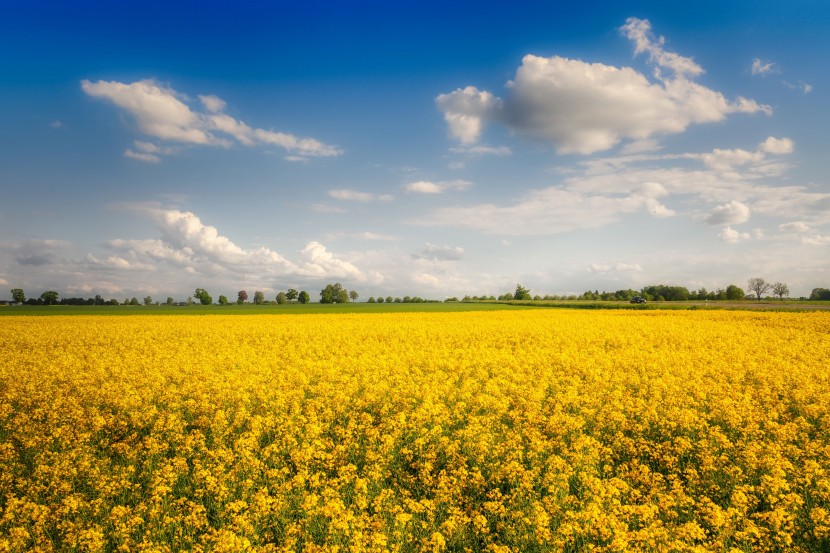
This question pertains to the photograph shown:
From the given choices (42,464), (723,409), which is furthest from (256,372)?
(723,409)

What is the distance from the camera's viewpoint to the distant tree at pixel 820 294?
108269 mm

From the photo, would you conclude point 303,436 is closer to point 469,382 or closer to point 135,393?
point 469,382

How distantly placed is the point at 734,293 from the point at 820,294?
721 inches

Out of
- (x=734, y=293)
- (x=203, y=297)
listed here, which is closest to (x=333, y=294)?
(x=203, y=297)

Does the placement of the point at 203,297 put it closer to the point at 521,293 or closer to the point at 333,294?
the point at 333,294

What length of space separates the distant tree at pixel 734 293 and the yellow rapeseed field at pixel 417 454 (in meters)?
128

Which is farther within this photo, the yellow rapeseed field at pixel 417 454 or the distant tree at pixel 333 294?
the distant tree at pixel 333 294

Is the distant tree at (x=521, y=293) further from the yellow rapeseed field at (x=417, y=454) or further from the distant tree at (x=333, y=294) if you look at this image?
the yellow rapeseed field at (x=417, y=454)

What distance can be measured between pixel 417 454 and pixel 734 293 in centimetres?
14562

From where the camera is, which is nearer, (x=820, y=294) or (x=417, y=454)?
(x=417, y=454)

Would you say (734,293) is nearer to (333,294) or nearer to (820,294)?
(820,294)

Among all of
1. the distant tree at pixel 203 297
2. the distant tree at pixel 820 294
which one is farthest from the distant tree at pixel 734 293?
the distant tree at pixel 203 297

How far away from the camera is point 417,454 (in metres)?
8.20

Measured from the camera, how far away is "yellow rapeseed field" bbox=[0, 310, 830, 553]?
18.1ft
